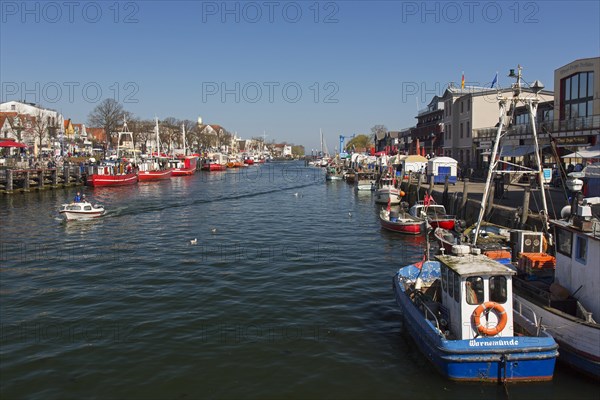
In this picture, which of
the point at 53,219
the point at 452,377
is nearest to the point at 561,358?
the point at 452,377

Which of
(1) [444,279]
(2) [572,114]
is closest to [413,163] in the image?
(2) [572,114]

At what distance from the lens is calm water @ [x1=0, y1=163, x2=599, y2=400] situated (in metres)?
12.6

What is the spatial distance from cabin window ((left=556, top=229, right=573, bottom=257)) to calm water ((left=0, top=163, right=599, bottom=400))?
12.3 ft

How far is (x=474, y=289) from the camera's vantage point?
12.9 meters

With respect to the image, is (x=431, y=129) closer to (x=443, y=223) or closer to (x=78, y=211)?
(x=443, y=223)

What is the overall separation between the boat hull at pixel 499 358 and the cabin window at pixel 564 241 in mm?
3496

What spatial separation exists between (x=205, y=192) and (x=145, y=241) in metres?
36.7

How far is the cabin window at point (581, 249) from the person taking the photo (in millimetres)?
13820

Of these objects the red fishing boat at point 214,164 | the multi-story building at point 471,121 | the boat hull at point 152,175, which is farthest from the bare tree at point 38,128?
the multi-story building at point 471,121

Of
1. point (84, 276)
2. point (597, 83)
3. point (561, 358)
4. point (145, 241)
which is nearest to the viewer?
point (561, 358)

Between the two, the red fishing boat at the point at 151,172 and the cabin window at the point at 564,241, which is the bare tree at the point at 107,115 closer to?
the red fishing boat at the point at 151,172

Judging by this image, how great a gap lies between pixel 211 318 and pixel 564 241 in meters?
11.6

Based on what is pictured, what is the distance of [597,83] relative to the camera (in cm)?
3869

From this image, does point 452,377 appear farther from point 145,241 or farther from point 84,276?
point 145,241
